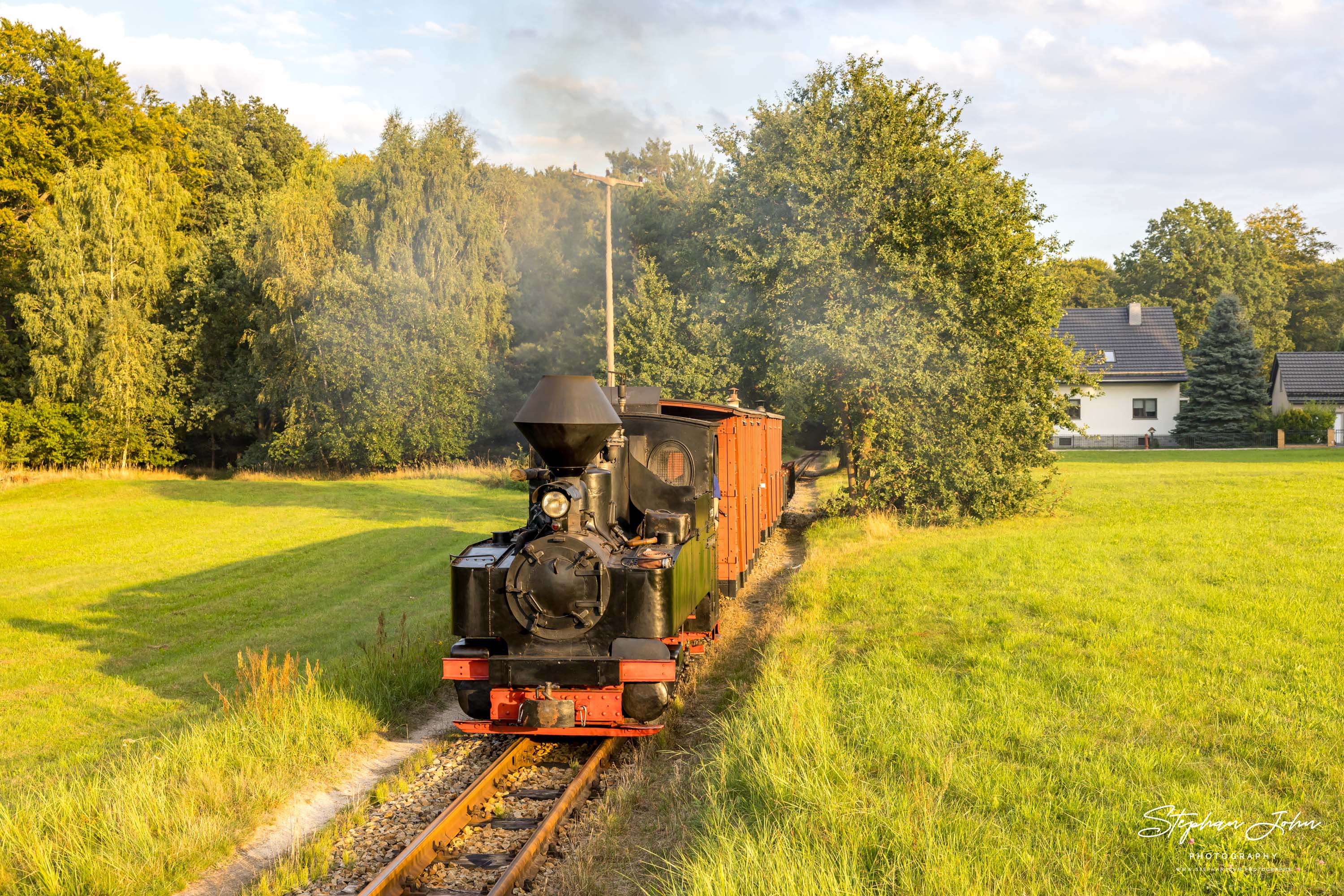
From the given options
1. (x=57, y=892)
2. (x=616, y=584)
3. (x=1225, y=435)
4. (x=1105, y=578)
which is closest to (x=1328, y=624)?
(x=1105, y=578)

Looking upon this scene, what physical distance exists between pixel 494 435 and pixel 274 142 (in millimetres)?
19278

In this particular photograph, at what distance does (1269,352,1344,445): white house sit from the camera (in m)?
48.2

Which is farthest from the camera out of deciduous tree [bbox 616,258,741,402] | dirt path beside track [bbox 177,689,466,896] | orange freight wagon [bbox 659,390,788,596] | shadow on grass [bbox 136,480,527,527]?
deciduous tree [bbox 616,258,741,402]

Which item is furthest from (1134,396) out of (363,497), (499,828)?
(499,828)

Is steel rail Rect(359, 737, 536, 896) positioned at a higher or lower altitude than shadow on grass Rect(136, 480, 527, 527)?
higher

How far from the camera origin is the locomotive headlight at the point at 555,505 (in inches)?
275

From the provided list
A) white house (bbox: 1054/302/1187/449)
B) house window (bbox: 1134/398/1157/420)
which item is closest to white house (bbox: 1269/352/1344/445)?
white house (bbox: 1054/302/1187/449)

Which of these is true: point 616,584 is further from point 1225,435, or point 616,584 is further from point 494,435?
point 1225,435

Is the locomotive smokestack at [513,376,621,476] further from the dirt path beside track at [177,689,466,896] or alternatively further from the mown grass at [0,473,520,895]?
the mown grass at [0,473,520,895]

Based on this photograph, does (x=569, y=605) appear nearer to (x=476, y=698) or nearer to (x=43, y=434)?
(x=476, y=698)

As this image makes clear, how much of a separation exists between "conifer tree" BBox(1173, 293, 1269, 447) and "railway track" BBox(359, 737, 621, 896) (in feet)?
160

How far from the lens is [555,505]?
23.0 feet

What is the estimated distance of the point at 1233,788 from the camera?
5312mm

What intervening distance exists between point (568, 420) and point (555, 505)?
71 centimetres
